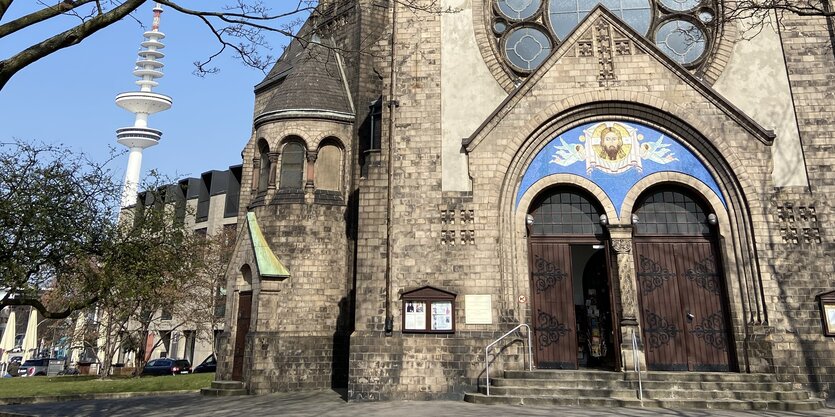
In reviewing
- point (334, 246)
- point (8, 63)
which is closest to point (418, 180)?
point (334, 246)

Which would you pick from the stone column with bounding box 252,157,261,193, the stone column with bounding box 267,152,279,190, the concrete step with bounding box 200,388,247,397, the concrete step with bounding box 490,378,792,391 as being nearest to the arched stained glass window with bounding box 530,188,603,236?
the concrete step with bounding box 490,378,792,391

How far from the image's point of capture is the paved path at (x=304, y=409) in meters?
10.8

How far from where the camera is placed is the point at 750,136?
14.2 m

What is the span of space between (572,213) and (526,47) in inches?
213

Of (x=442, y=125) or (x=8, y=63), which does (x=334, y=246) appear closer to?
(x=442, y=125)

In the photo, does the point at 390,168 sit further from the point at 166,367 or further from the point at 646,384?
the point at 166,367

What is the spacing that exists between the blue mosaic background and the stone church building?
2.0 inches

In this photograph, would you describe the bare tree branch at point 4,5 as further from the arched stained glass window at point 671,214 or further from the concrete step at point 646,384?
the arched stained glass window at point 671,214

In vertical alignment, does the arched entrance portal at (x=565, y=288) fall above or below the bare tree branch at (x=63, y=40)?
below

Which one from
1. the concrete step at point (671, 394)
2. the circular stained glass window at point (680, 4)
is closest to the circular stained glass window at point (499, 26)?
the circular stained glass window at point (680, 4)

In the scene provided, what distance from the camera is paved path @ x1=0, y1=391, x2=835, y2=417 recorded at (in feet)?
35.4

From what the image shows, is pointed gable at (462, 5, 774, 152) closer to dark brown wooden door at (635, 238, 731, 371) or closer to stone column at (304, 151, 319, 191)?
dark brown wooden door at (635, 238, 731, 371)

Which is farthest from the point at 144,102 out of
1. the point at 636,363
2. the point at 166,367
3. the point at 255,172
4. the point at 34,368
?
the point at 636,363

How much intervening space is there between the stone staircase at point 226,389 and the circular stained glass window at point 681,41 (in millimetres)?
15477
